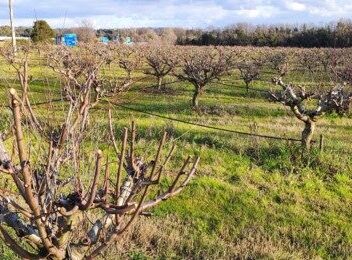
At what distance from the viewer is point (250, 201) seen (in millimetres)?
13859

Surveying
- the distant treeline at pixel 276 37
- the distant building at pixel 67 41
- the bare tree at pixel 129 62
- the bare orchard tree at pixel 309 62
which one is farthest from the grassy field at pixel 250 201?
the distant treeline at pixel 276 37

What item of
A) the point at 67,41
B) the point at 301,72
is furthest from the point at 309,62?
the point at 67,41

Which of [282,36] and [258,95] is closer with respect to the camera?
[258,95]

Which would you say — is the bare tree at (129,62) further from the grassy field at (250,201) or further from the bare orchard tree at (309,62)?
the bare orchard tree at (309,62)

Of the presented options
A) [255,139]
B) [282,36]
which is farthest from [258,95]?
[282,36]

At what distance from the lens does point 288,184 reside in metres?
14.8

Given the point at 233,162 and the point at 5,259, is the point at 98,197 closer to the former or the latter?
the point at 5,259

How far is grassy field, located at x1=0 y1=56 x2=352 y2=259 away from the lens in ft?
36.3

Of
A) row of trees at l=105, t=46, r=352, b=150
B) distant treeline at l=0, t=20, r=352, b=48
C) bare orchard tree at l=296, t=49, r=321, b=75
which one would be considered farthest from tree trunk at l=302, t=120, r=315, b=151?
distant treeline at l=0, t=20, r=352, b=48

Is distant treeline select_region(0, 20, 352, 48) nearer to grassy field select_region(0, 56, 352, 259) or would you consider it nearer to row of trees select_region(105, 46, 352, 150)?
row of trees select_region(105, 46, 352, 150)

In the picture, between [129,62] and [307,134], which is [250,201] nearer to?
[307,134]

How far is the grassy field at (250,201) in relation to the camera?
36.3ft

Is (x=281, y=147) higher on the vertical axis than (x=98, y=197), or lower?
lower

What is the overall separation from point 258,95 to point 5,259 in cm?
2200
